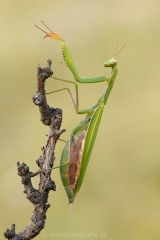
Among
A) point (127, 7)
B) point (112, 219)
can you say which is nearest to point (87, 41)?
point (127, 7)

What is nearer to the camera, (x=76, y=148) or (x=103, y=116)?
(x=76, y=148)

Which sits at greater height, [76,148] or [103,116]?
[103,116]

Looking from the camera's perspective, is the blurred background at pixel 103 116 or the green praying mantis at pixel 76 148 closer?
the green praying mantis at pixel 76 148

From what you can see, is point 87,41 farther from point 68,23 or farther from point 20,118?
point 20,118

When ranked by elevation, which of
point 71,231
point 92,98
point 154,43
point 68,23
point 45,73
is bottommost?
point 71,231

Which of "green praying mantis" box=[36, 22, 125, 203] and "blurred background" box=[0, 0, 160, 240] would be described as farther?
"blurred background" box=[0, 0, 160, 240]

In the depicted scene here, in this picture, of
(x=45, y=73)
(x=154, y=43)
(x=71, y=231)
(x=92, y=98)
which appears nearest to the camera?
(x=45, y=73)

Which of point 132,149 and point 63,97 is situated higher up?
point 63,97

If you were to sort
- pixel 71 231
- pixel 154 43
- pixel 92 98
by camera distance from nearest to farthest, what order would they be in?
pixel 71 231 < pixel 92 98 < pixel 154 43
